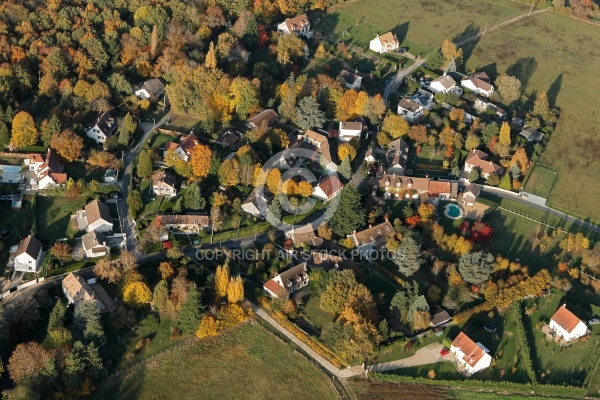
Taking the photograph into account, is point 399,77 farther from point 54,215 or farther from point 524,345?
point 54,215

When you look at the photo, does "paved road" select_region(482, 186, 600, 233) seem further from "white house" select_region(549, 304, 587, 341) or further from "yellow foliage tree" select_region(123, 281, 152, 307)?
"yellow foliage tree" select_region(123, 281, 152, 307)

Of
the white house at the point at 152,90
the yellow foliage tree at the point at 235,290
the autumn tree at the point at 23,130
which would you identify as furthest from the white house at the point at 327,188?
the autumn tree at the point at 23,130

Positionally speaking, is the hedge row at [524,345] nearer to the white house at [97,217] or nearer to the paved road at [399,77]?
the paved road at [399,77]

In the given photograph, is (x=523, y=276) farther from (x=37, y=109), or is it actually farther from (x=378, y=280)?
(x=37, y=109)

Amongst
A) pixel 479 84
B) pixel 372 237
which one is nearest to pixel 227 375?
pixel 372 237

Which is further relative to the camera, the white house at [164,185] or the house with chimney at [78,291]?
the white house at [164,185]

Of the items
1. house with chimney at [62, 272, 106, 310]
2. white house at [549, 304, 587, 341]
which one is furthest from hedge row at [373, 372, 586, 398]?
house with chimney at [62, 272, 106, 310]
